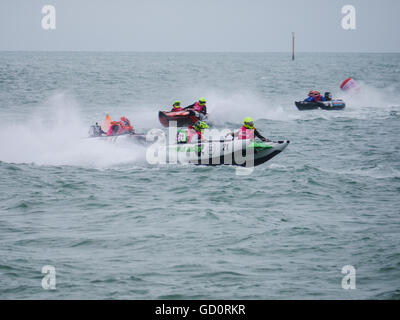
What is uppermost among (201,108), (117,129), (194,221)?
(201,108)

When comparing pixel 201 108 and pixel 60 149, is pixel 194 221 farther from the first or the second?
pixel 201 108

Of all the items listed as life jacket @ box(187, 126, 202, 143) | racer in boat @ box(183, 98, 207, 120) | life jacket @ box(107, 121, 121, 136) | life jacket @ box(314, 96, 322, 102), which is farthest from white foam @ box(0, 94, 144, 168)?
life jacket @ box(314, 96, 322, 102)

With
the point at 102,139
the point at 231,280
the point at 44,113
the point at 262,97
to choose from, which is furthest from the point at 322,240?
the point at 262,97

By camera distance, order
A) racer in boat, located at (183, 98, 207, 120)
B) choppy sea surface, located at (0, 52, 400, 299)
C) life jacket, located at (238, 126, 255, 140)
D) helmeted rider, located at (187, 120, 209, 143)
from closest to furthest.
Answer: choppy sea surface, located at (0, 52, 400, 299) < life jacket, located at (238, 126, 255, 140) < helmeted rider, located at (187, 120, 209, 143) < racer in boat, located at (183, 98, 207, 120)

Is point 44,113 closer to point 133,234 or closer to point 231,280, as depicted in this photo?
point 133,234

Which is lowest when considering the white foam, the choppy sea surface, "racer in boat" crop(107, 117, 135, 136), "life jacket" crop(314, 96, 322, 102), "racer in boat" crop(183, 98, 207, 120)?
the choppy sea surface

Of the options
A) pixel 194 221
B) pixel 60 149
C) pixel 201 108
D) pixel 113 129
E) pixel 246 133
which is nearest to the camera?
pixel 194 221

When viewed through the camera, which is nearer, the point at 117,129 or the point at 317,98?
the point at 117,129

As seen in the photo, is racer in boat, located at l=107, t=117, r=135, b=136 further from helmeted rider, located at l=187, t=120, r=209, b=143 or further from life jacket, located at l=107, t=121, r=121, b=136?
helmeted rider, located at l=187, t=120, r=209, b=143

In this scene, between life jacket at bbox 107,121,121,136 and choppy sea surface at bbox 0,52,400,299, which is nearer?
choppy sea surface at bbox 0,52,400,299

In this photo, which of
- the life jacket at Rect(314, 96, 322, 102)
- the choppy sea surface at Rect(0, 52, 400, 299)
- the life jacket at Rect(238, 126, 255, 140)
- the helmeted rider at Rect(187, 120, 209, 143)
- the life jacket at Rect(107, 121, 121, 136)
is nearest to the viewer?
the choppy sea surface at Rect(0, 52, 400, 299)

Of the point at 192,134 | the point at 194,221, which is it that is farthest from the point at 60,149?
the point at 194,221

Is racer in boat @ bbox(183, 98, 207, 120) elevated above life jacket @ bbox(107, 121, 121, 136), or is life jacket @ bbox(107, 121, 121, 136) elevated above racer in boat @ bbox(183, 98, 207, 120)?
racer in boat @ bbox(183, 98, 207, 120)

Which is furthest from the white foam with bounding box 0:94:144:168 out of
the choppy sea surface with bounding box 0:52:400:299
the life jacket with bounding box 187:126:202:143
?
the life jacket with bounding box 187:126:202:143
